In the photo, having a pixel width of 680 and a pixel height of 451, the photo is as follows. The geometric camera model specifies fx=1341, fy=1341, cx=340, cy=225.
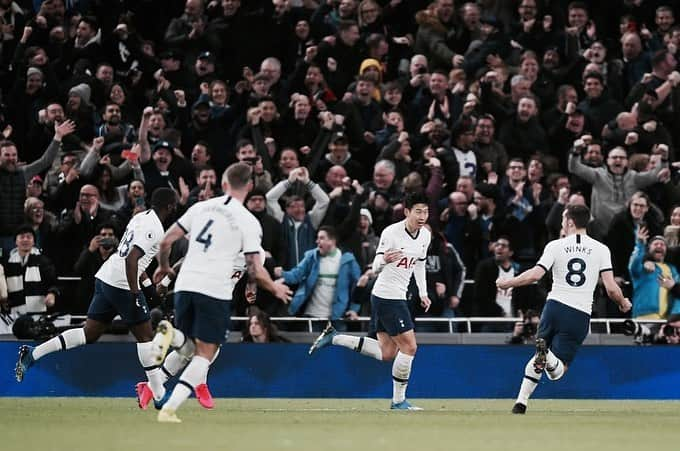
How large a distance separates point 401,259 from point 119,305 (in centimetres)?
337

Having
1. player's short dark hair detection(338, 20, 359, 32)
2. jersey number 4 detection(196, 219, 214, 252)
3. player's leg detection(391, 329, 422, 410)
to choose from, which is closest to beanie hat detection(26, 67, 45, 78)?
player's short dark hair detection(338, 20, 359, 32)

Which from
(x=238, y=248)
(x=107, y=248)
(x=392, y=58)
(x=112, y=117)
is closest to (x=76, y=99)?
(x=112, y=117)

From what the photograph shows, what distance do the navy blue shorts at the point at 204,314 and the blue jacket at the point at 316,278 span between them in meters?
6.49

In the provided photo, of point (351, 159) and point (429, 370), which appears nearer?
point (429, 370)

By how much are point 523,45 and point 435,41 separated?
5.18ft

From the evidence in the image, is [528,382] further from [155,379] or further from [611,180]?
[611,180]

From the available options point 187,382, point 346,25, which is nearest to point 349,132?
point 346,25

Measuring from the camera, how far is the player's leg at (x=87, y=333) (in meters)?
15.7

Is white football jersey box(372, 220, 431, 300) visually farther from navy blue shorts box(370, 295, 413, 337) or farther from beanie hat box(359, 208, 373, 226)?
beanie hat box(359, 208, 373, 226)

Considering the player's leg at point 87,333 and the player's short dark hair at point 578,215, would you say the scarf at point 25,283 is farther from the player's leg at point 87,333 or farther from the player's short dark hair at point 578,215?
the player's short dark hair at point 578,215

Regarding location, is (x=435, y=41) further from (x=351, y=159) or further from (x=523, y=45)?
(x=351, y=159)

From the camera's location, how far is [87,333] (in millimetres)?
15812

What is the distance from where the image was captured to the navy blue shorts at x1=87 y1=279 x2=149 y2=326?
50.6 ft

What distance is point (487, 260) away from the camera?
63.5 ft
